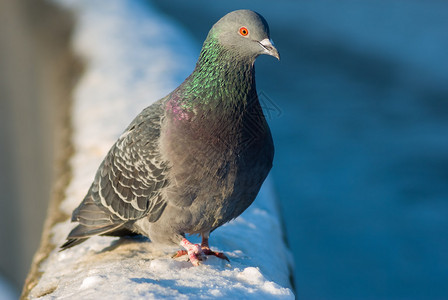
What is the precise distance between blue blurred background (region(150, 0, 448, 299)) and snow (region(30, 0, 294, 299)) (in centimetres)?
214

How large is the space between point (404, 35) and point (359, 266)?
6.56 meters

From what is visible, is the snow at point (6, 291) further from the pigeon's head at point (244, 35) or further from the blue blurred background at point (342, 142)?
the pigeon's head at point (244, 35)

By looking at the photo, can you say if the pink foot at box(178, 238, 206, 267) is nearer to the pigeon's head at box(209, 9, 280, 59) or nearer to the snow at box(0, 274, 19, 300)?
the pigeon's head at box(209, 9, 280, 59)

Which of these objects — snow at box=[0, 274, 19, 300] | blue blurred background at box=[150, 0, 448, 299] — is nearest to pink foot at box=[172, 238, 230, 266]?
blue blurred background at box=[150, 0, 448, 299]

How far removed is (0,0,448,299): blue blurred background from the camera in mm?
7695

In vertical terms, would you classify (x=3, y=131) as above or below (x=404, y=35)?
below

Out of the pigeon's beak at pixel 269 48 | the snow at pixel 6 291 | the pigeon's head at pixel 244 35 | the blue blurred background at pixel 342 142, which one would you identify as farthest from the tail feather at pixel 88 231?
the snow at pixel 6 291

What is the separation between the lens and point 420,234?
26.6 ft

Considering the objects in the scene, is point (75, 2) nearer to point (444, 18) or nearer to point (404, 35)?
point (404, 35)

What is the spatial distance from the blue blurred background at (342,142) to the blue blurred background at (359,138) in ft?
0.07

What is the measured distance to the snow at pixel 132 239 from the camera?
332 cm

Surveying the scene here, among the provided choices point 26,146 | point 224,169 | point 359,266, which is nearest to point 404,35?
point 359,266

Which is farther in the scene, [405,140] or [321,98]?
[321,98]

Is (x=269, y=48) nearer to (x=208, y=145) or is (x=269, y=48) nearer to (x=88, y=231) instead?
(x=208, y=145)
